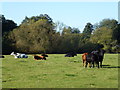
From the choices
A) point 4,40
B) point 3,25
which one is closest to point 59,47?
point 4,40

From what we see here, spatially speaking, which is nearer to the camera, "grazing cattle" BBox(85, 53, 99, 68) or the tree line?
"grazing cattle" BBox(85, 53, 99, 68)

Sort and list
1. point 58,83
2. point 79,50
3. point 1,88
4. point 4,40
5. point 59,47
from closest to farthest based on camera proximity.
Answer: point 1,88, point 58,83, point 4,40, point 59,47, point 79,50

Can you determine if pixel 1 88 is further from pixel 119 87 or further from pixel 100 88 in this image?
pixel 119 87

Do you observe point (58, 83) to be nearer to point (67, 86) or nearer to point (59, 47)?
point (67, 86)

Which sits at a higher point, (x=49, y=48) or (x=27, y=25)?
(x=27, y=25)

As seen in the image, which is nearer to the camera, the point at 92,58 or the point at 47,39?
the point at 92,58

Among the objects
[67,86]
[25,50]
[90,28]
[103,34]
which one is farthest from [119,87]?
[90,28]

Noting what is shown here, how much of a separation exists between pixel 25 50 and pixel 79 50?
1496cm

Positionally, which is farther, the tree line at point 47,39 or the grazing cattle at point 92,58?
the tree line at point 47,39

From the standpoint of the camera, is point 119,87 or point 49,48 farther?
point 49,48

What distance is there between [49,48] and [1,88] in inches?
1960

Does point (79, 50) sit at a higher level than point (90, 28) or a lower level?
lower

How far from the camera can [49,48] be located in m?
60.3

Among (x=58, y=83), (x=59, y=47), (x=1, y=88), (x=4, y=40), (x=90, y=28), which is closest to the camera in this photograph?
(x=1, y=88)
